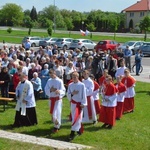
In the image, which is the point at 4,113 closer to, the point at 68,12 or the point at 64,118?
the point at 64,118

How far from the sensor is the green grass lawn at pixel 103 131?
10.4 metres

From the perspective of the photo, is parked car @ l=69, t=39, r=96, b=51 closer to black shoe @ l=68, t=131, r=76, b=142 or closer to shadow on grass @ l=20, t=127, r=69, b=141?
shadow on grass @ l=20, t=127, r=69, b=141

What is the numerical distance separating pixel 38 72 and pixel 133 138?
6926 millimetres

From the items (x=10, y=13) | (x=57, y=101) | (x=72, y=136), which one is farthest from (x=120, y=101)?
(x=10, y=13)

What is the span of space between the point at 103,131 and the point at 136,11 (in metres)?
107

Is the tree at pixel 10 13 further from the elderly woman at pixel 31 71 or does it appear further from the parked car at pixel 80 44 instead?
the elderly woman at pixel 31 71

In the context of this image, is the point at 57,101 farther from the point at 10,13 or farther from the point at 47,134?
the point at 10,13

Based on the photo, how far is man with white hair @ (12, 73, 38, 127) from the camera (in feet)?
38.3

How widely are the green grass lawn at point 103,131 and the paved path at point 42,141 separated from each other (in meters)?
0.36

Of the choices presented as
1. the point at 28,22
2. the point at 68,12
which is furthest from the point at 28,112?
the point at 68,12

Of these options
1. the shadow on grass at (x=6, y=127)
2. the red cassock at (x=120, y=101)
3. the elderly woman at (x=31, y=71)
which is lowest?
the shadow on grass at (x=6, y=127)

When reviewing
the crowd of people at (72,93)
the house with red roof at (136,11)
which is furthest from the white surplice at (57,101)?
the house with red roof at (136,11)

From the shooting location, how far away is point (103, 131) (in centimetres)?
1158

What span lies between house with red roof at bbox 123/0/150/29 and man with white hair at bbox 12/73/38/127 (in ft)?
328
